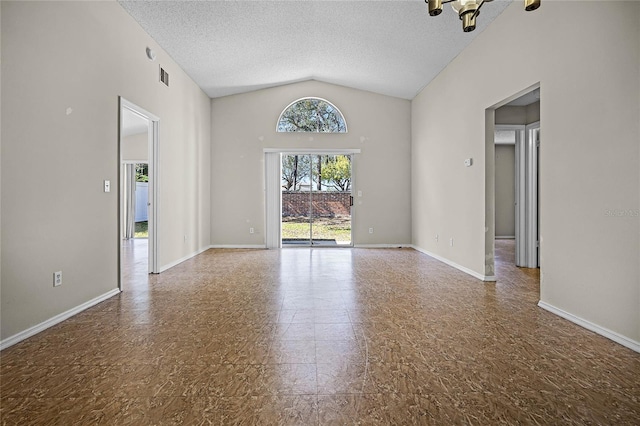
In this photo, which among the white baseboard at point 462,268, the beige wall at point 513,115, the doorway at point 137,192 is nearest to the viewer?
the white baseboard at point 462,268

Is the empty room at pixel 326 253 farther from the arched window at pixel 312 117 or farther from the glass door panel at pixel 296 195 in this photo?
the glass door panel at pixel 296 195

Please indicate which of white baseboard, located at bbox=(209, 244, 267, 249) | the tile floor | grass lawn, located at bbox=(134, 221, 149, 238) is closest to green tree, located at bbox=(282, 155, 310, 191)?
white baseboard, located at bbox=(209, 244, 267, 249)

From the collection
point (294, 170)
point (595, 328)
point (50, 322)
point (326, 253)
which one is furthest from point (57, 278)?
point (294, 170)

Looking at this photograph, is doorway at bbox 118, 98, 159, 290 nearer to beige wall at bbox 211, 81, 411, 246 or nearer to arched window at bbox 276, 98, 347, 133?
beige wall at bbox 211, 81, 411, 246

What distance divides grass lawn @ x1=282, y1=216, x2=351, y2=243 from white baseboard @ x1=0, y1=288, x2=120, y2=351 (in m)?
4.53

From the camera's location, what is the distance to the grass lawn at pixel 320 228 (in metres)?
8.01

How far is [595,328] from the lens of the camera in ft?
9.12

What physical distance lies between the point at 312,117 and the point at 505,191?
19.1ft

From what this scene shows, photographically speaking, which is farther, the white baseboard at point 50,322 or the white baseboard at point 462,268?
the white baseboard at point 462,268

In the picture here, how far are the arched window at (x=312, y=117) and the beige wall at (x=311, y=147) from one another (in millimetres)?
111

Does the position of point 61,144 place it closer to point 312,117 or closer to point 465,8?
point 465,8

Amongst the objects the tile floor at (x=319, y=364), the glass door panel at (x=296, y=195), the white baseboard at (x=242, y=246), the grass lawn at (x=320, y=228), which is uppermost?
the glass door panel at (x=296, y=195)

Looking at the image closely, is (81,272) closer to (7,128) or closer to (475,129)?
(7,128)

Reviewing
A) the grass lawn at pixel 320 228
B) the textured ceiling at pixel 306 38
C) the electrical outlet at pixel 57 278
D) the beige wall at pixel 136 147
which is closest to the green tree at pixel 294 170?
the grass lawn at pixel 320 228
